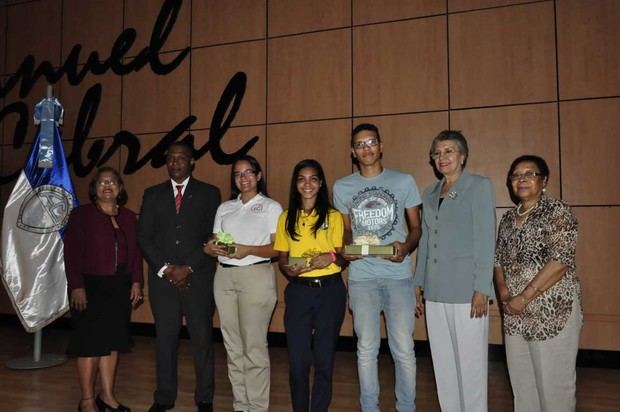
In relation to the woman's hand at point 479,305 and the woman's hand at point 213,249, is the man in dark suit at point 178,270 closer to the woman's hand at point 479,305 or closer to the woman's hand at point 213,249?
the woman's hand at point 213,249

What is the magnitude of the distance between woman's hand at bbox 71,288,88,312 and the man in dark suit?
41cm

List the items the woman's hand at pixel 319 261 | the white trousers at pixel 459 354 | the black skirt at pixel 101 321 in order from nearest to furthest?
the white trousers at pixel 459 354 < the woman's hand at pixel 319 261 < the black skirt at pixel 101 321

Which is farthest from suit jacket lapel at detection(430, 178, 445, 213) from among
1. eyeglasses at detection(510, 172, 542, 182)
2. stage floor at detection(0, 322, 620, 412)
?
stage floor at detection(0, 322, 620, 412)

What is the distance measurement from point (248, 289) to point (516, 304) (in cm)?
155

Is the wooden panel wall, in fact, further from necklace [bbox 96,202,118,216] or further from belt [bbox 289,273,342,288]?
belt [bbox 289,273,342,288]

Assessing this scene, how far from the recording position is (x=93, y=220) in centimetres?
311

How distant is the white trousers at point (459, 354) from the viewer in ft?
8.12

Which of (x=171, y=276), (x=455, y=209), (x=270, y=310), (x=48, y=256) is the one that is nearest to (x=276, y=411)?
(x=270, y=310)

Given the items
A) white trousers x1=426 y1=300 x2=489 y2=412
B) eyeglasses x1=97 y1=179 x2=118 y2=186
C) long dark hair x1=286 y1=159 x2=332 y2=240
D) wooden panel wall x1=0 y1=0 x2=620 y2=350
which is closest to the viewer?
white trousers x1=426 y1=300 x2=489 y2=412

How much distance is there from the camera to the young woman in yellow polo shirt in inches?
106

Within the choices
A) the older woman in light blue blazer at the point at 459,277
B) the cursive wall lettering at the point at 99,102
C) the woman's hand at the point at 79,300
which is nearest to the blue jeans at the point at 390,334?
the older woman in light blue blazer at the point at 459,277

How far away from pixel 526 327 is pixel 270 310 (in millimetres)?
1504

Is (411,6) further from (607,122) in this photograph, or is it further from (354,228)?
(354,228)

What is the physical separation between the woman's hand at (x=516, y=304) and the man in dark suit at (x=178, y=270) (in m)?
1.88
